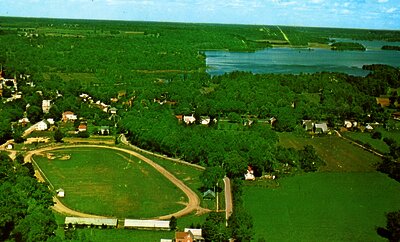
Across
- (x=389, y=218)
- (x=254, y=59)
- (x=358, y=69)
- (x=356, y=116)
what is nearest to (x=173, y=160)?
(x=389, y=218)

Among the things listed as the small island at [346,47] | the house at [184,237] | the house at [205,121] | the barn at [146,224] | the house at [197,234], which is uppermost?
the small island at [346,47]

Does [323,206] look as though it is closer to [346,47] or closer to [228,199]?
[228,199]

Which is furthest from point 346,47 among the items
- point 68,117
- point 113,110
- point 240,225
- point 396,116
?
point 240,225

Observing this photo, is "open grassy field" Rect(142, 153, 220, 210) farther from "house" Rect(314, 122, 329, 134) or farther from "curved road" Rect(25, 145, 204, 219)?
"house" Rect(314, 122, 329, 134)

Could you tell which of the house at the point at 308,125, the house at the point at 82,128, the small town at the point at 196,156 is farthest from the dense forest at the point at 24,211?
the house at the point at 308,125


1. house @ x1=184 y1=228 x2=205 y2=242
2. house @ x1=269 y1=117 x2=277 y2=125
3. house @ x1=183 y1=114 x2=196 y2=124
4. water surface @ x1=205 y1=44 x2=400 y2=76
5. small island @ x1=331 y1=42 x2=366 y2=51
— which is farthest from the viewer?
small island @ x1=331 y1=42 x2=366 y2=51

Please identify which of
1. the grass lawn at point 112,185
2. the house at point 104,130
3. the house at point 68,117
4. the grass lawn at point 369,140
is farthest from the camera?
the house at point 68,117

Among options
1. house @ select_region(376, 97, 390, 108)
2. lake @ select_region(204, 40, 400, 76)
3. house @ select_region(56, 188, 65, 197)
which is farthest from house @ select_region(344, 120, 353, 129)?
lake @ select_region(204, 40, 400, 76)

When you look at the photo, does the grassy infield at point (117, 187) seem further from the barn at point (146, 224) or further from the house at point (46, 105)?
the house at point (46, 105)
